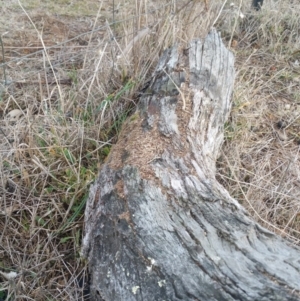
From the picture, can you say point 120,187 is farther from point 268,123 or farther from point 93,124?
point 268,123

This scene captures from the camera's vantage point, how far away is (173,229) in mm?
1388

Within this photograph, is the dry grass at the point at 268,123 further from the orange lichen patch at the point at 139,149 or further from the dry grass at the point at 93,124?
the orange lichen patch at the point at 139,149

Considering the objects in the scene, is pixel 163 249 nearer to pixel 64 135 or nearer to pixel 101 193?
pixel 101 193

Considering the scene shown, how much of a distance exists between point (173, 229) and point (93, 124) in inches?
37.3

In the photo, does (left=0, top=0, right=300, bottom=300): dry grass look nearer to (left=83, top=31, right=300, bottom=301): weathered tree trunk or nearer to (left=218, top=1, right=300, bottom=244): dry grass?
(left=218, top=1, right=300, bottom=244): dry grass

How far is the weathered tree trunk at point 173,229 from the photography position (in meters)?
1.24

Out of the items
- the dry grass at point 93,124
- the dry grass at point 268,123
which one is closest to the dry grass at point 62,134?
the dry grass at point 93,124

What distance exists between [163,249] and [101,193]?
382 mm

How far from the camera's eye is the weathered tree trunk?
48.8 inches

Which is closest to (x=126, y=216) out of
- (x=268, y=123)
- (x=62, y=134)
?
(x=62, y=134)

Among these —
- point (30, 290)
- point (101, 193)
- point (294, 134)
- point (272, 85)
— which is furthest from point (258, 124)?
point (30, 290)

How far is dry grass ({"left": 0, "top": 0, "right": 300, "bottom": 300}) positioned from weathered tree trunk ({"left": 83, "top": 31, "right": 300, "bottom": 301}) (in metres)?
0.23

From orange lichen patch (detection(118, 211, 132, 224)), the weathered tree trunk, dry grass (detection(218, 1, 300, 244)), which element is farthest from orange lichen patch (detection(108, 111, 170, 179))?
dry grass (detection(218, 1, 300, 244))

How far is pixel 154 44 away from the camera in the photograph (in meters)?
2.55
